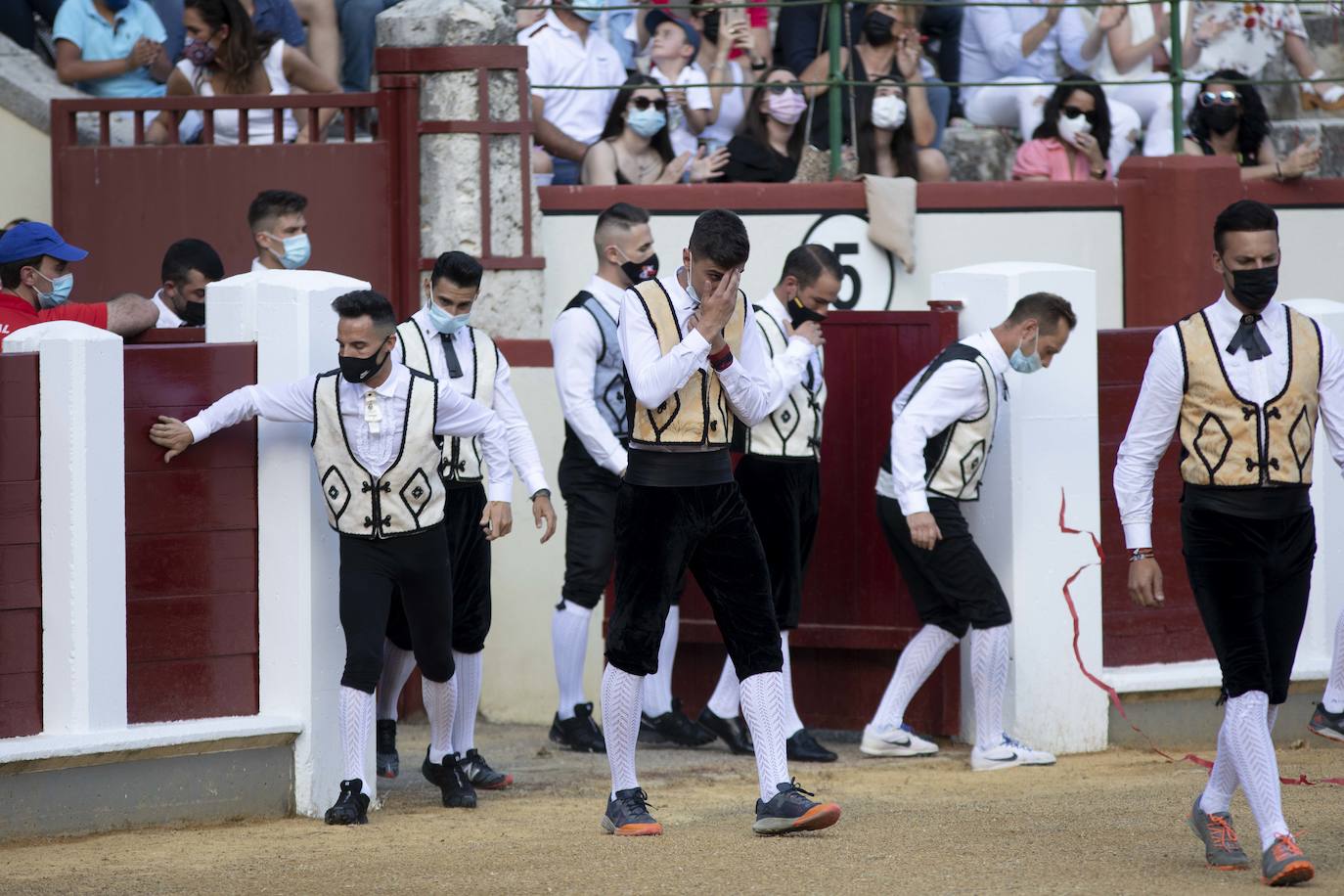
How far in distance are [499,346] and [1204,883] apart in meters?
4.27

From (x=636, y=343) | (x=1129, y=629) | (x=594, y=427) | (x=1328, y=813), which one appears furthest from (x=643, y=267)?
(x=1328, y=813)

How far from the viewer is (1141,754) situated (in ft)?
25.7

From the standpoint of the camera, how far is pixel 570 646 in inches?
305

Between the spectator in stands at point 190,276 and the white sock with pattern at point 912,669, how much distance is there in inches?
117

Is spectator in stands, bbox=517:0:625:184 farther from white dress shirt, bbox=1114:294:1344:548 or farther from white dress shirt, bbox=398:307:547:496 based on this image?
white dress shirt, bbox=1114:294:1344:548

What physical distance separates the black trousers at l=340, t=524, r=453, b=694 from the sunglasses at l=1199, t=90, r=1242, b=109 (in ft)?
19.5

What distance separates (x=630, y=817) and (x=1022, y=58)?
652 centimetres

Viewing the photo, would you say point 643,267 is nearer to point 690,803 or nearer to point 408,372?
point 408,372

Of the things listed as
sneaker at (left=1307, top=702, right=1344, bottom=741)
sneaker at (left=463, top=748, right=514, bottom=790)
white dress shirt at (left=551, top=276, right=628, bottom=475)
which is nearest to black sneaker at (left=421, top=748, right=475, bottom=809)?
sneaker at (left=463, top=748, right=514, bottom=790)

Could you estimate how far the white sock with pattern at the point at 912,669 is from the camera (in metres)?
7.58

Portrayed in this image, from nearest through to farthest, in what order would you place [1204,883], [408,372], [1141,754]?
[1204,883] < [408,372] < [1141,754]

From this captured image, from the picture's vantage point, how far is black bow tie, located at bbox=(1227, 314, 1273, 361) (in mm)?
5348

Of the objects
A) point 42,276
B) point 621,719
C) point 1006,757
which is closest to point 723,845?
point 621,719

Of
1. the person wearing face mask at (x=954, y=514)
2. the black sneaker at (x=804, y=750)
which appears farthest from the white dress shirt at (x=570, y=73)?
the black sneaker at (x=804, y=750)
